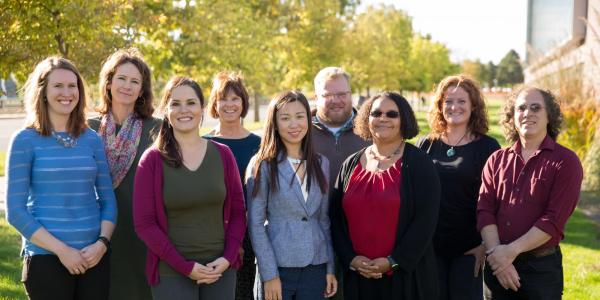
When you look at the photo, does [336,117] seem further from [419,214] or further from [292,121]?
[419,214]

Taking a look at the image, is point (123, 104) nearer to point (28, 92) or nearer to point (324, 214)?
point (28, 92)

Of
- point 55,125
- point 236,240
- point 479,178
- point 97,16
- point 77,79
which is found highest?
point 97,16

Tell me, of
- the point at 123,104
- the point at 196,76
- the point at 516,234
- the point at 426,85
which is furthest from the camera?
the point at 426,85

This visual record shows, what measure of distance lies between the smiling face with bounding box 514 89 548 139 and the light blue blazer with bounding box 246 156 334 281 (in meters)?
1.48

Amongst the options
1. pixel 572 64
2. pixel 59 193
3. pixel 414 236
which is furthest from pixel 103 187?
pixel 572 64

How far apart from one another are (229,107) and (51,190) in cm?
172

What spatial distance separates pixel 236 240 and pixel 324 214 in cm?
65

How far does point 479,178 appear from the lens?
5.05m

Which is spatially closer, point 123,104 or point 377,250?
point 377,250

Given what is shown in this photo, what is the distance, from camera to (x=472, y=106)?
17.4 feet

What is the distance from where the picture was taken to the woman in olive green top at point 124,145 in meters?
4.79

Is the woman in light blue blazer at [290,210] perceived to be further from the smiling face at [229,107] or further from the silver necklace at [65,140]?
the silver necklace at [65,140]

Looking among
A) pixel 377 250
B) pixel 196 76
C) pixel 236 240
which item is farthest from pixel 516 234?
pixel 196 76

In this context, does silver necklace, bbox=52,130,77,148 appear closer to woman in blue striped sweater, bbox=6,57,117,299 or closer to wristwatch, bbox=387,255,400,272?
woman in blue striped sweater, bbox=6,57,117,299
